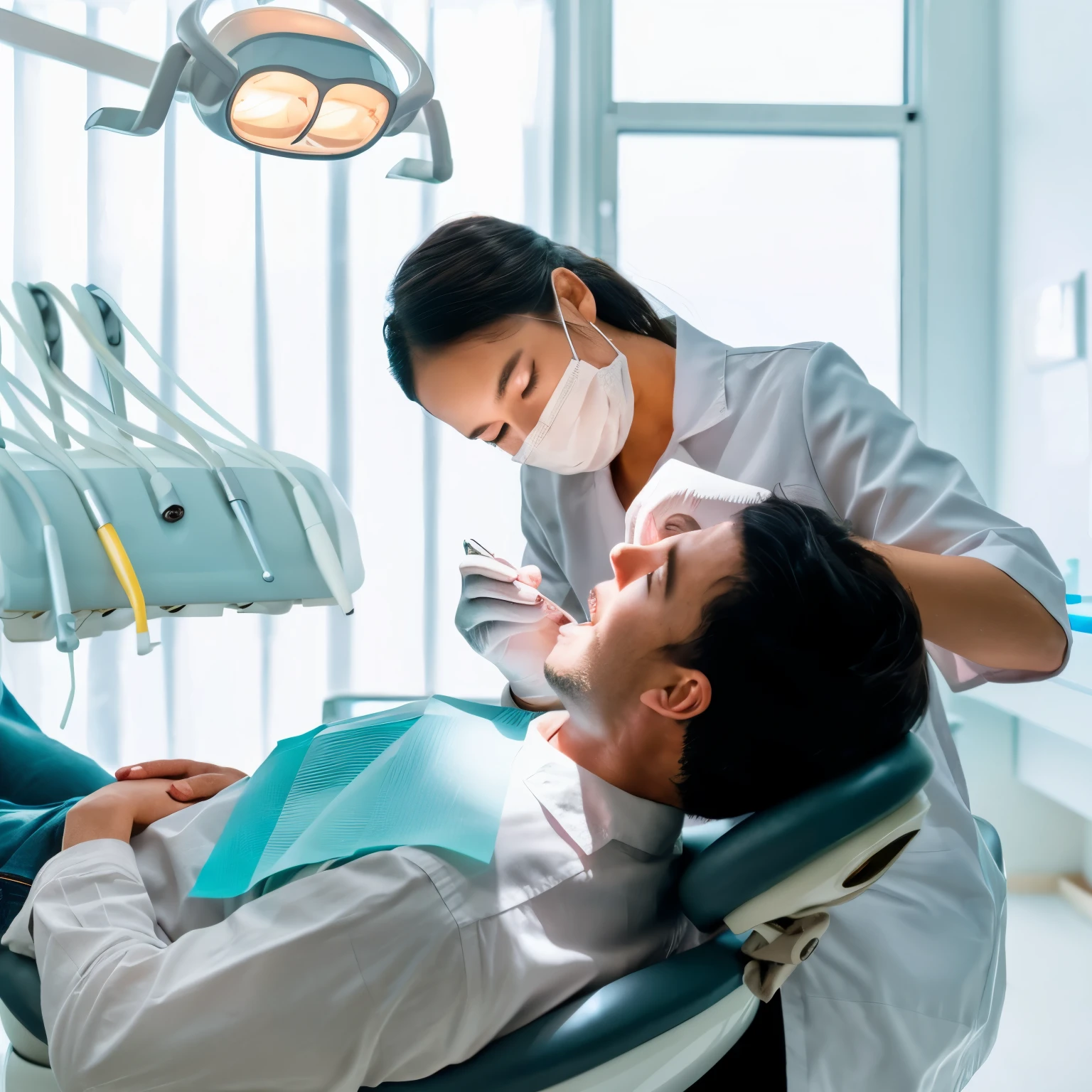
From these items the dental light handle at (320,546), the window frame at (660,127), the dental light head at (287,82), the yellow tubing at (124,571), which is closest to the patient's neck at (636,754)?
the dental light handle at (320,546)

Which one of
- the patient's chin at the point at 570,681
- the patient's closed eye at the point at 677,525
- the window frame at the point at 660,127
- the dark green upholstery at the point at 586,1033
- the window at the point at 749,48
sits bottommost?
the dark green upholstery at the point at 586,1033

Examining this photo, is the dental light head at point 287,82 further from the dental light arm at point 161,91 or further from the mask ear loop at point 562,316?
the mask ear loop at point 562,316

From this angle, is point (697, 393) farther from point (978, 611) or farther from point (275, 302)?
point (275, 302)

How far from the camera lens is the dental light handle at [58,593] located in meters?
0.86

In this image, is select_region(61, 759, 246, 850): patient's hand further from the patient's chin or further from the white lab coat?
the white lab coat

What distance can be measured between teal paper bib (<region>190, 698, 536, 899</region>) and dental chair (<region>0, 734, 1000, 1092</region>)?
0.53 ft

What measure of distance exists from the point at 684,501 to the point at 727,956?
0.50 m

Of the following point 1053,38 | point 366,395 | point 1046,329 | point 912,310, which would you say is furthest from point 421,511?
point 1053,38

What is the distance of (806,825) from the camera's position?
0.72m

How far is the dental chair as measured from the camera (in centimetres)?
71

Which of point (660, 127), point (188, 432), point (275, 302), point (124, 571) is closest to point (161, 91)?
point (188, 432)

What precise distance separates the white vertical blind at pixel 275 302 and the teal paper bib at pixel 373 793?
4.74ft

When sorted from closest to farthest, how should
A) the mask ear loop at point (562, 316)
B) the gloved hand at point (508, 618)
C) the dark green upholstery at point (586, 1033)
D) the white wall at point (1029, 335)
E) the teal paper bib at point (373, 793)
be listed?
the dark green upholstery at point (586, 1033)
the teal paper bib at point (373, 793)
the gloved hand at point (508, 618)
the mask ear loop at point (562, 316)
the white wall at point (1029, 335)

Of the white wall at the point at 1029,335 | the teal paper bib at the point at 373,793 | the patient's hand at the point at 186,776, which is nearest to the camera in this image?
the teal paper bib at the point at 373,793
